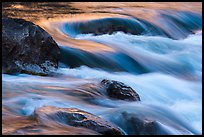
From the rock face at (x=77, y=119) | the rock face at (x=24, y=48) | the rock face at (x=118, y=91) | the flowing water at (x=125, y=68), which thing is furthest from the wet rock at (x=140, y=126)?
the rock face at (x=24, y=48)

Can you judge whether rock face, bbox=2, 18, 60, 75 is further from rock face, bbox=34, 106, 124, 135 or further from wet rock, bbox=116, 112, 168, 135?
rock face, bbox=34, 106, 124, 135

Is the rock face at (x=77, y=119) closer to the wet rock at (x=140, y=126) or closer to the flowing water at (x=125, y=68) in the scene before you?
the flowing water at (x=125, y=68)

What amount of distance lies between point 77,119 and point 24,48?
8.72 ft

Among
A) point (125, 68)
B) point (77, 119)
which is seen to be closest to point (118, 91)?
point (77, 119)

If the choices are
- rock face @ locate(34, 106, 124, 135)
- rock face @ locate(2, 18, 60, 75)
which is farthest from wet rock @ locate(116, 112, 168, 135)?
rock face @ locate(2, 18, 60, 75)

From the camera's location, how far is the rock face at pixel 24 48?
6.93 meters

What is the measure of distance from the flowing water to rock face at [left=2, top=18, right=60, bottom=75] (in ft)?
0.62

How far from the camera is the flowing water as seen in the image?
581 cm

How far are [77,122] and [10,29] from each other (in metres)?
2.91

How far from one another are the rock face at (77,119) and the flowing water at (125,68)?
34 centimetres

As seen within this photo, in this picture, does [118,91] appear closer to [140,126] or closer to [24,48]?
[140,126]

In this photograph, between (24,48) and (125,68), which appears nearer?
(24,48)

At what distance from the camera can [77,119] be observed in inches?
179

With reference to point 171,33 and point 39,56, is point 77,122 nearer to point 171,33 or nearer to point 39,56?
point 39,56
